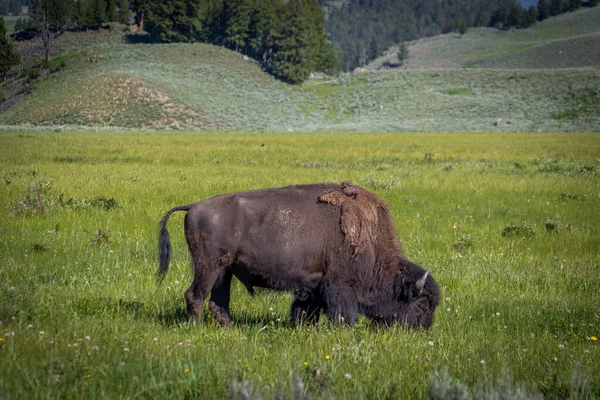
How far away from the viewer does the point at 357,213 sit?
6918 mm

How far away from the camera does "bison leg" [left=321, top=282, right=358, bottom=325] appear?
6453 millimetres

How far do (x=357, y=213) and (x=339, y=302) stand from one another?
1058 millimetres

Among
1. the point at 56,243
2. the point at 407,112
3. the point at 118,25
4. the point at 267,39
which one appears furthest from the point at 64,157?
the point at 118,25

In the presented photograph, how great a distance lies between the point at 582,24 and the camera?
19725 centimetres

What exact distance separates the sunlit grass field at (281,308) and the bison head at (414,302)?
0.25 metres

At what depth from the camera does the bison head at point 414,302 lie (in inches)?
261

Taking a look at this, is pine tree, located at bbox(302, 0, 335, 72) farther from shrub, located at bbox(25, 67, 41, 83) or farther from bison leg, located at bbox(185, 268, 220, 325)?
bison leg, located at bbox(185, 268, 220, 325)

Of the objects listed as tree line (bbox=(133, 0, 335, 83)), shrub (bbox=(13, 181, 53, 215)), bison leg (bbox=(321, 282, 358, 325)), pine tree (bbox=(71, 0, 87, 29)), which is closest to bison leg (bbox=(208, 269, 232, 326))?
bison leg (bbox=(321, 282, 358, 325))

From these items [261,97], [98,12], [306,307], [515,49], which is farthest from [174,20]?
[306,307]

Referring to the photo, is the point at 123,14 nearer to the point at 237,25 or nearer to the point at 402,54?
the point at 237,25

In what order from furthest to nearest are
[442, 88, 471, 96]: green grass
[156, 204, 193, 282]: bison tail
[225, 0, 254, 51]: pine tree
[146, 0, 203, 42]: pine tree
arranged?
[225, 0, 254, 51]: pine tree
[146, 0, 203, 42]: pine tree
[442, 88, 471, 96]: green grass
[156, 204, 193, 282]: bison tail

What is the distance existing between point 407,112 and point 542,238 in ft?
242

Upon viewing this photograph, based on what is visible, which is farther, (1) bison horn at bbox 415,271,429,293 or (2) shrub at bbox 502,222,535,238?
(2) shrub at bbox 502,222,535,238

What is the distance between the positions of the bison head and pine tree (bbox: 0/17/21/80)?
9494 cm
